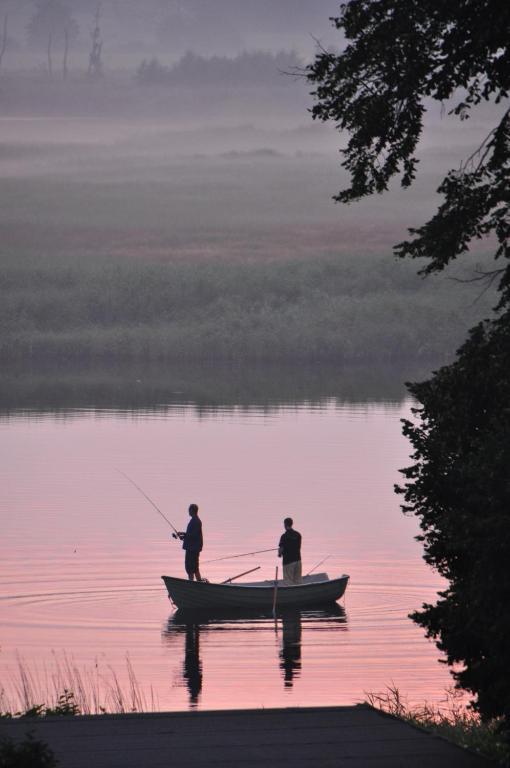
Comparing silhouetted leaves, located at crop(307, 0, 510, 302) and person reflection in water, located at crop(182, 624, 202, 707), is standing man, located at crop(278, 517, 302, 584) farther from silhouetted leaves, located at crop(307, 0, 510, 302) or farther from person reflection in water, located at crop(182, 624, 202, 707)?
silhouetted leaves, located at crop(307, 0, 510, 302)

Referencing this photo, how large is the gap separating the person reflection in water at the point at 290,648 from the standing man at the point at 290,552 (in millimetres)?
980

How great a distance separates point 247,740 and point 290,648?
1948 centimetres

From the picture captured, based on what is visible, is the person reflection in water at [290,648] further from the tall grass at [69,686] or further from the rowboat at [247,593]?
the tall grass at [69,686]

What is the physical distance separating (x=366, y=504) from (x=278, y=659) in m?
37.9

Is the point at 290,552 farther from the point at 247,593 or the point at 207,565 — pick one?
the point at 207,565

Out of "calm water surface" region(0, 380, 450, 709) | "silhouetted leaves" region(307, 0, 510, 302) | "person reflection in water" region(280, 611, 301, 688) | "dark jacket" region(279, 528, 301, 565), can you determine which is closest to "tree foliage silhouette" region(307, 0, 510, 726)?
"silhouetted leaves" region(307, 0, 510, 302)

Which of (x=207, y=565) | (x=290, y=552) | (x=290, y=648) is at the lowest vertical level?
(x=207, y=565)

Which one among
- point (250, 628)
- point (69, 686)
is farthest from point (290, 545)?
point (69, 686)

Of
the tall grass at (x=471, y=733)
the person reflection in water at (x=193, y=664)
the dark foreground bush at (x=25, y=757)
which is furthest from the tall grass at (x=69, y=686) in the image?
the dark foreground bush at (x=25, y=757)

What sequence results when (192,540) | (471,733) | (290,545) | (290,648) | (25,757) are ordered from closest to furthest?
(25,757)
(471,733)
(290,648)
(290,545)
(192,540)

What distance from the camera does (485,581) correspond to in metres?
11.7

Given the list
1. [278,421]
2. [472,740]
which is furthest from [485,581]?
[278,421]

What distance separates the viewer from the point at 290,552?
34.0 metres

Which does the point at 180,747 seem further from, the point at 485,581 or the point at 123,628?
the point at 123,628
